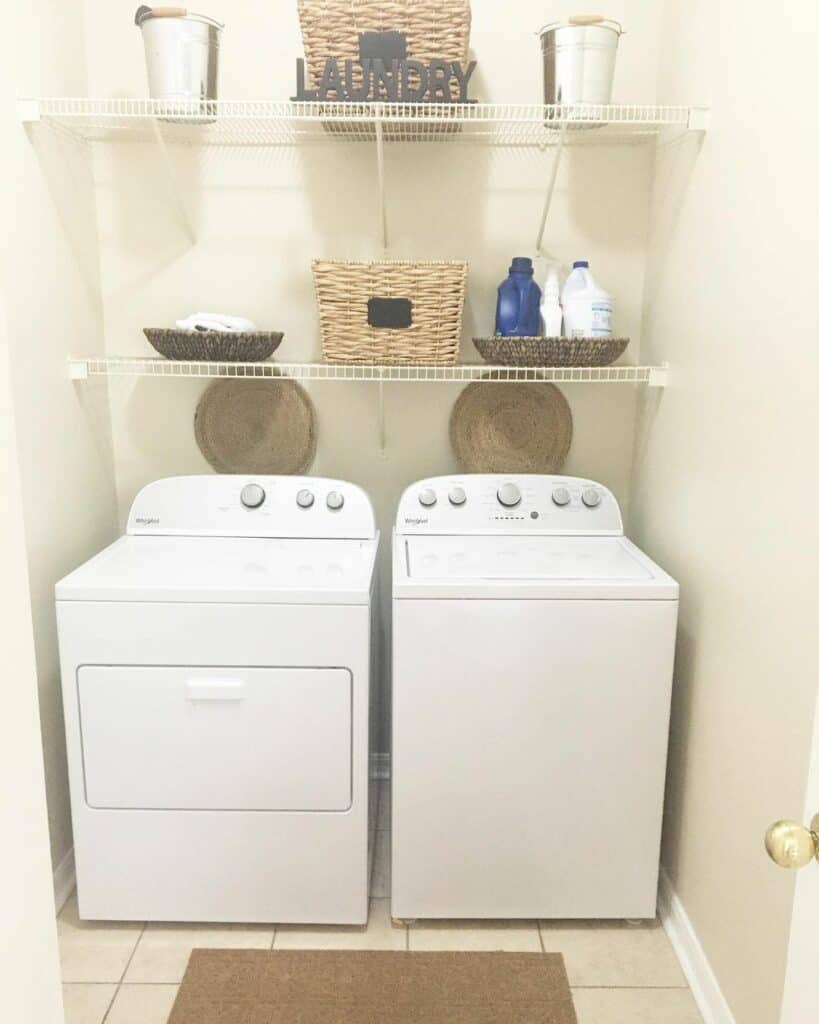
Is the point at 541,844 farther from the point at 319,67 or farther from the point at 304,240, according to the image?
the point at 319,67

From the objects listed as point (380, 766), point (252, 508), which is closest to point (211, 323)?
point (252, 508)

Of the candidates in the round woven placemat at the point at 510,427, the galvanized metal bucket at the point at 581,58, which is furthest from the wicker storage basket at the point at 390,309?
the galvanized metal bucket at the point at 581,58

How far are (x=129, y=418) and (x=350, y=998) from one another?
1.61 m

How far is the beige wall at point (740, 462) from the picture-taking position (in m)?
1.42

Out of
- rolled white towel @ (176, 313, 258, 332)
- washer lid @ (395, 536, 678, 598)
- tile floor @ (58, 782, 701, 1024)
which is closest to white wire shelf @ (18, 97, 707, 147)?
rolled white towel @ (176, 313, 258, 332)

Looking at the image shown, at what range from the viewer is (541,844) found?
1984mm

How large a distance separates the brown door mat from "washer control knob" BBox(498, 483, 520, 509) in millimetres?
1099

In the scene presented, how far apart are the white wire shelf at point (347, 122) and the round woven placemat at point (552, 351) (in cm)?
49

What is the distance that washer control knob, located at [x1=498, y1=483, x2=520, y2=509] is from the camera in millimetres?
2324

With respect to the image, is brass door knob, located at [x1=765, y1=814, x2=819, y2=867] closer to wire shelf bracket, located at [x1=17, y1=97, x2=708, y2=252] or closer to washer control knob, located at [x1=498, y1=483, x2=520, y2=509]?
washer control knob, located at [x1=498, y1=483, x2=520, y2=509]

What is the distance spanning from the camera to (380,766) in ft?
8.66

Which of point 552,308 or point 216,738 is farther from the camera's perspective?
point 552,308

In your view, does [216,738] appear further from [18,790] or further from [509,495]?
[18,790]

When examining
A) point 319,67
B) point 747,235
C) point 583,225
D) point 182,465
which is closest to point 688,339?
point 747,235
